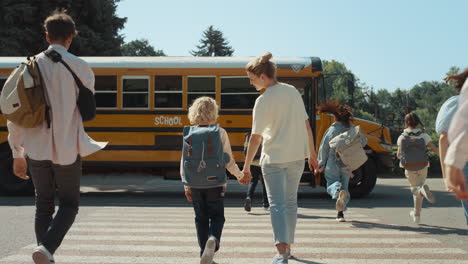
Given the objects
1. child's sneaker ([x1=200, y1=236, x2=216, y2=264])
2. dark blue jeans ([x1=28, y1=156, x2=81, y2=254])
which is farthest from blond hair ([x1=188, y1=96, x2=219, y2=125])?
dark blue jeans ([x1=28, y1=156, x2=81, y2=254])

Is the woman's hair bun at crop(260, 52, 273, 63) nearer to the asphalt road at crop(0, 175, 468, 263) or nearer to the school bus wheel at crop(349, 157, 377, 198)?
the asphalt road at crop(0, 175, 468, 263)

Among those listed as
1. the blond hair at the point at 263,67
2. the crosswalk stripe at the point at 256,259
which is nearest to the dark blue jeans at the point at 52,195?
the crosswalk stripe at the point at 256,259

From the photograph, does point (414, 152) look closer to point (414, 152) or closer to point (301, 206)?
point (414, 152)

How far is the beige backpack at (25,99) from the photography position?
12.5 feet

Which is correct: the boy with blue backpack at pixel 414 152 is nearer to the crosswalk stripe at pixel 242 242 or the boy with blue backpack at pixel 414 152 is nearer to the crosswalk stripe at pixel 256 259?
the crosswalk stripe at pixel 242 242

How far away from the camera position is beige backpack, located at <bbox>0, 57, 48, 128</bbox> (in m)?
3.80

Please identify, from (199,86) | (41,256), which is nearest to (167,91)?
(199,86)

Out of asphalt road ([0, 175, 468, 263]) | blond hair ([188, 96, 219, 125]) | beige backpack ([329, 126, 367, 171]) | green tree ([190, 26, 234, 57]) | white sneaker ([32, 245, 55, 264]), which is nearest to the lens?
white sneaker ([32, 245, 55, 264])

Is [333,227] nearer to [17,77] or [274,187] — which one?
[274,187]

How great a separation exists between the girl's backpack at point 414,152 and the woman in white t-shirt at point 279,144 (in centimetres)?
368

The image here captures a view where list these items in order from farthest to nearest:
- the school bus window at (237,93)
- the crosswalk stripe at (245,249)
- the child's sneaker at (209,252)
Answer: the school bus window at (237,93) < the crosswalk stripe at (245,249) < the child's sneaker at (209,252)

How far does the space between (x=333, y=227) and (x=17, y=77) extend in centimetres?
491

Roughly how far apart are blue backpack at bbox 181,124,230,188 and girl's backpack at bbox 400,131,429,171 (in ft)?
13.2

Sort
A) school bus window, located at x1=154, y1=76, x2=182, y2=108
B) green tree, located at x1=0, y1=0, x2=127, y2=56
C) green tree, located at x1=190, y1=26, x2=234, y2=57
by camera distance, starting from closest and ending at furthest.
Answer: school bus window, located at x1=154, y1=76, x2=182, y2=108, green tree, located at x1=0, y1=0, x2=127, y2=56, green tree, located at x1=190, y1=26, x2=234, y2=57
